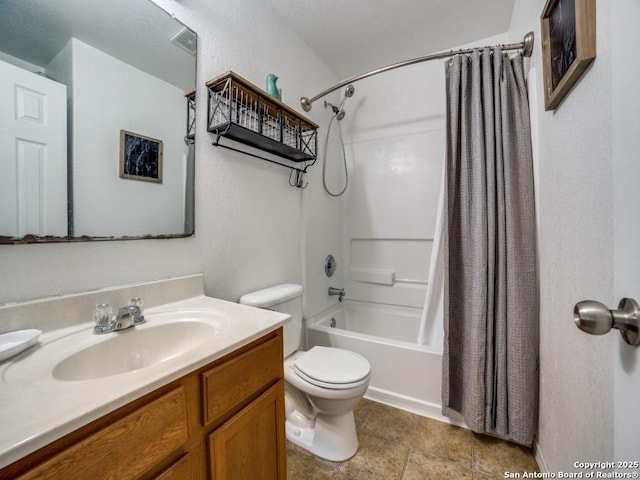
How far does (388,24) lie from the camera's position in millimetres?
1706

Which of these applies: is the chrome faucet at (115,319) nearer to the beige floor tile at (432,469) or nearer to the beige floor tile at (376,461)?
the beige floor tile at (376,461)

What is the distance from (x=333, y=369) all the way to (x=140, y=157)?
120 centimetres

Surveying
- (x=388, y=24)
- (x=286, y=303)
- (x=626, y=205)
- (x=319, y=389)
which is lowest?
(x=319, y=389)

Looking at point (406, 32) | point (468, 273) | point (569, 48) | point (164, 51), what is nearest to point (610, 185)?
point (569, 48)

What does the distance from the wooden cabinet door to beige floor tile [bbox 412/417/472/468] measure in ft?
2.58

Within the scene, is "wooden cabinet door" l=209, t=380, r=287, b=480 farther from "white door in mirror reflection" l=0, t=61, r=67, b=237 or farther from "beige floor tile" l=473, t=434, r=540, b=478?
"beige floor tile" l=473, t=434, r=540, b=478

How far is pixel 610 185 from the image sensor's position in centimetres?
60

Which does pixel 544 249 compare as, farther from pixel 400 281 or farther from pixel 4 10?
pixel 4 10

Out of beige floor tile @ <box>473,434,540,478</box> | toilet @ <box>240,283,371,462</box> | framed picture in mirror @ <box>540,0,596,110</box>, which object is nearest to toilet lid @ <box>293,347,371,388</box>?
toilet @ <box>240,283,371,462</box>

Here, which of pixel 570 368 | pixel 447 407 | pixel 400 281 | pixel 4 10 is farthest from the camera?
pixel 400 281

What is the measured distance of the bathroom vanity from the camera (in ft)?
1.34

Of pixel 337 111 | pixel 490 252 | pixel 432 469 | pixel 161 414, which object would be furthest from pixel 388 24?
pixel 432 469

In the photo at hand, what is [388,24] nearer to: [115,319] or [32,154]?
[32,154]

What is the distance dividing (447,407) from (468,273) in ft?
2.34
